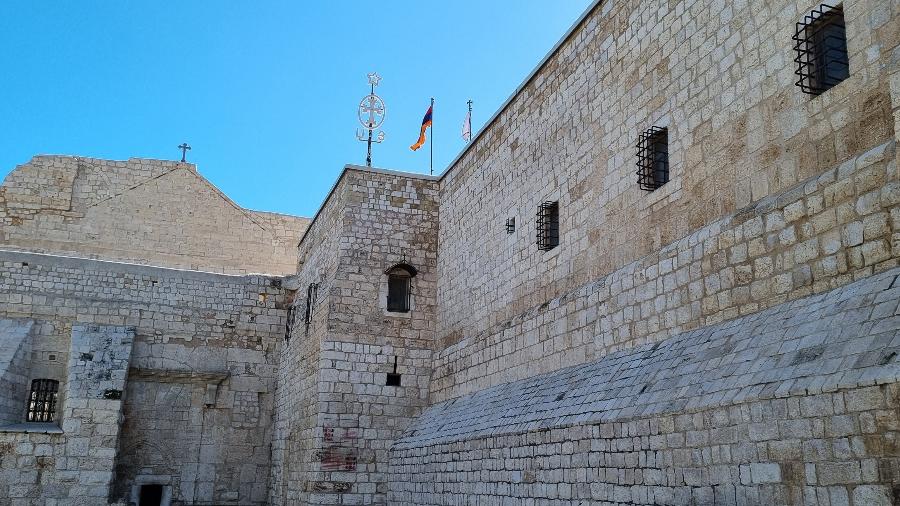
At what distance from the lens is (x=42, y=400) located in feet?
56.0

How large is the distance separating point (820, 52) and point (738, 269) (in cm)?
193

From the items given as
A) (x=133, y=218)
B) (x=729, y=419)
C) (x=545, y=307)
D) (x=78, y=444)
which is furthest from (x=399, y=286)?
(x=133, y=218)

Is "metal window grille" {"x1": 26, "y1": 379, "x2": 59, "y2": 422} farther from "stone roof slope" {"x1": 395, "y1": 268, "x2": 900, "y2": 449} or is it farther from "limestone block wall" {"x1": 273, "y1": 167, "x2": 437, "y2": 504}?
"stone roof slope" {"x1": 395, "y1": 268, "x2": 900, "y2": 449}

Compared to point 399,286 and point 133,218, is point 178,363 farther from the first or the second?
point 133,218

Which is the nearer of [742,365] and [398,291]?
[742,365]

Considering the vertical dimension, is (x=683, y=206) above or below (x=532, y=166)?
below

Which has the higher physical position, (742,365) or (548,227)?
(548,227)

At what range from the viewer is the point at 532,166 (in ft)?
38.9

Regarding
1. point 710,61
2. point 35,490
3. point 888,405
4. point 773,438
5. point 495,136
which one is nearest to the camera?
point 888,405

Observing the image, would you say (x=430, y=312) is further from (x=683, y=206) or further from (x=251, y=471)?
(x=683, y=206)

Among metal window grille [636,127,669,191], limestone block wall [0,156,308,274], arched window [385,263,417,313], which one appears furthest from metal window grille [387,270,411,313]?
limestone block wall [0,156,308,274]

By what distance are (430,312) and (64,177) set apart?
13016 millimetres

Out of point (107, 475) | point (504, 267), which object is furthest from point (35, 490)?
point (504, 267)

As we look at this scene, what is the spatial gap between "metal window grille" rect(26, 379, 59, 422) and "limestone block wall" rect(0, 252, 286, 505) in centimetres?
82
